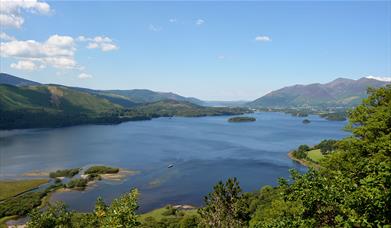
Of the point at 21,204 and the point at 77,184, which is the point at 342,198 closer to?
the point at 21,204

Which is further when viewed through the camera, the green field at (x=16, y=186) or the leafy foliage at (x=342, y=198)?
the green field at (x=16, y=186)

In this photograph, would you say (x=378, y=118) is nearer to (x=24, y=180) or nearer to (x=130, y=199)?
(x=130, y=199)

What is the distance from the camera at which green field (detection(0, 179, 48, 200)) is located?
111625 millimetres

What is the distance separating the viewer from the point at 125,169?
146125mm

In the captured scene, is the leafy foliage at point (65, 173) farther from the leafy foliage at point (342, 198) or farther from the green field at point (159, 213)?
the leafy foliage at point (342, 198)

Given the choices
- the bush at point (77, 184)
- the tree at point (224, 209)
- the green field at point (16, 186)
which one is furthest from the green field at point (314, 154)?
the green field at point (16, 186)

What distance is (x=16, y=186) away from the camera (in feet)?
392

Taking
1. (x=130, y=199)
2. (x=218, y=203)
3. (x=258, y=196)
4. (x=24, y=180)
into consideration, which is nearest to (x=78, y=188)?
(x=24, y=180)

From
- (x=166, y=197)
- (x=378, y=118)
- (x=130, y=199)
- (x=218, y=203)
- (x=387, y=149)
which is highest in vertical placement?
(x=378, y=118)

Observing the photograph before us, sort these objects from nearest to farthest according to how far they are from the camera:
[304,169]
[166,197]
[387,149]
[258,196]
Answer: [387,149] < [258,196] < [166,197] < [304,169]

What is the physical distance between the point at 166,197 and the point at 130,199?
89.5m

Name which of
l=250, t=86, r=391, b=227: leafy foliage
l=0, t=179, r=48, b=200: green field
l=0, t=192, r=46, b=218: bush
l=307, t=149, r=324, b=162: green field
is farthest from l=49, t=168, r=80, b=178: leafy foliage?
l=250, t=86, r=391, b=227: leafy foliage

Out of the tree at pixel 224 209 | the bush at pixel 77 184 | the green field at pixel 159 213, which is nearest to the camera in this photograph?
the tree at pixel 224 209

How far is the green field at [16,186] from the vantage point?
112 meters
